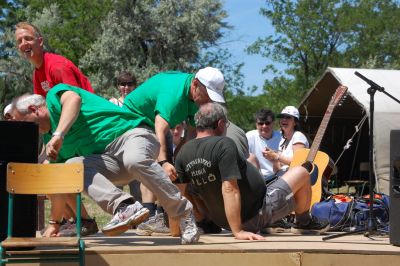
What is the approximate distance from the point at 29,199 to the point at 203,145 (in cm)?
127

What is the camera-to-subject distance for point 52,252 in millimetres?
4238

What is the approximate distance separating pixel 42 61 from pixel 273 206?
1971 mm

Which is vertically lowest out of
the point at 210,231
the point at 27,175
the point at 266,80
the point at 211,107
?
the point at 210,231

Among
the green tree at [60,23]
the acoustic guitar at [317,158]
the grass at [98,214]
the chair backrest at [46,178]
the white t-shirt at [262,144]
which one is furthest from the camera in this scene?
the green tree at [60,23]

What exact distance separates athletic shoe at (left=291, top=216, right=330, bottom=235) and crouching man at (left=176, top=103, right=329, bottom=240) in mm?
237

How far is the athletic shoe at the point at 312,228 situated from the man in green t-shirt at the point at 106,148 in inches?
53.2

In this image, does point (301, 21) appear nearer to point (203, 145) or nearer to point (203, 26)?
point (203, 26)

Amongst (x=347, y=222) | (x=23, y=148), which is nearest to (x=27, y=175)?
(x=23, y=148)

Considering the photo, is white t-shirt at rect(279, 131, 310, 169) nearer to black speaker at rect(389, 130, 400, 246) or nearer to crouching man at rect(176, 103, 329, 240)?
crouching man at rect(176, 103, 329, 240)

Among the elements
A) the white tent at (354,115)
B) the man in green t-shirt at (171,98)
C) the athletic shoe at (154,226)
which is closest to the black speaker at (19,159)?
the man in green t-shirt at (171,98)

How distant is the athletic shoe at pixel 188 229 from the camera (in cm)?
482

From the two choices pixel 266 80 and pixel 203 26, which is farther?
pixel 266 80

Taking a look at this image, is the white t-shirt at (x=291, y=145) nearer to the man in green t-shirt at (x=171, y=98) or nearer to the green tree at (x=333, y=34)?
the man in green t-shirt at (x=171, y=98)

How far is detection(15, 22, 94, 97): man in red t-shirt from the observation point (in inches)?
201
